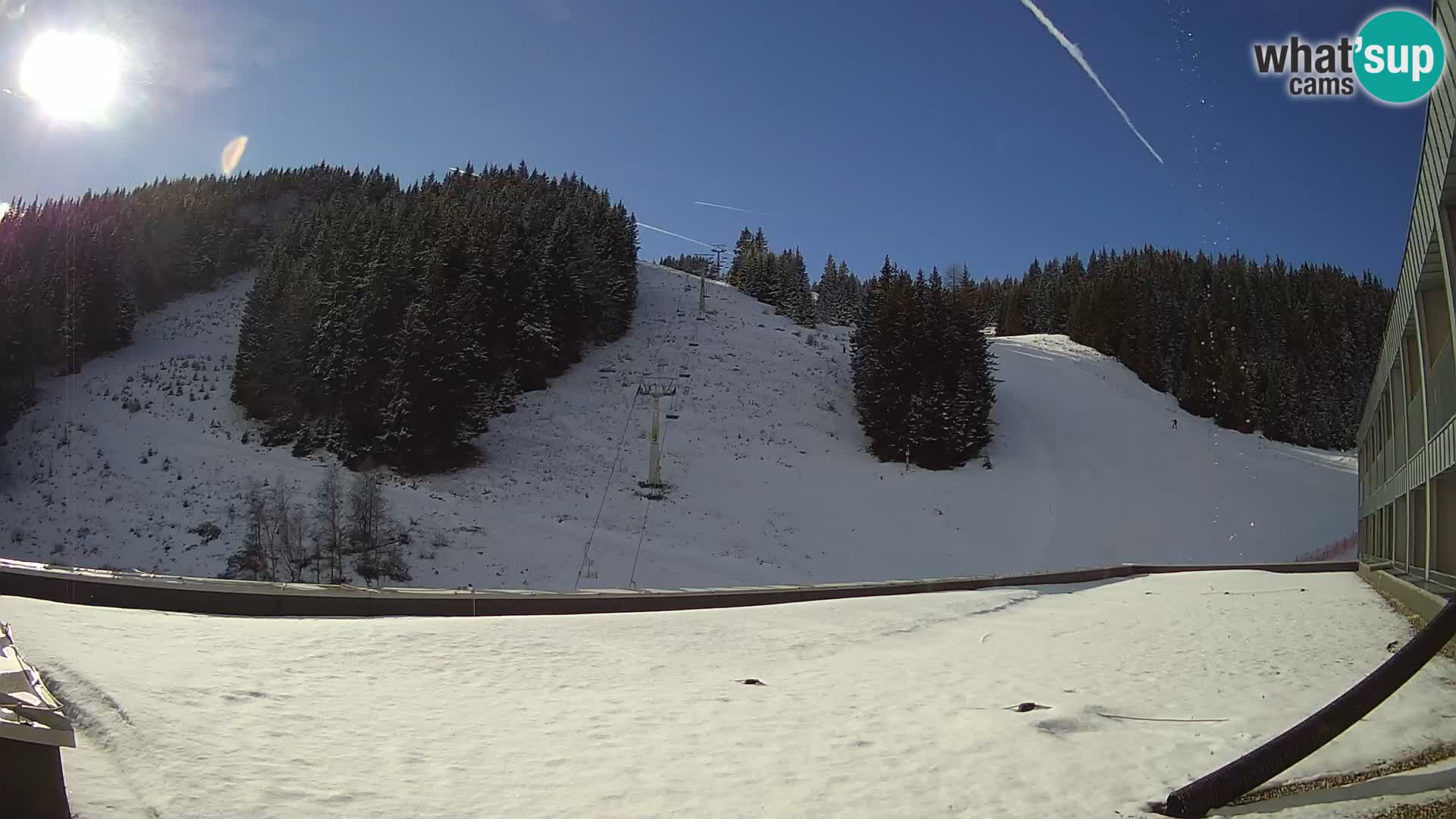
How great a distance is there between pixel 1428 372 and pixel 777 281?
8369 cm

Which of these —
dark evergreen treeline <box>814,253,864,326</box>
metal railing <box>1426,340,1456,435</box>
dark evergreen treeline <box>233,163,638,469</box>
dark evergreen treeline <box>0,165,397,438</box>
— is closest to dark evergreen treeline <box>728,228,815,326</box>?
dark evergreen treeline <box>814,253,864,326</box>

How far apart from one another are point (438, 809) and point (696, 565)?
27179mm

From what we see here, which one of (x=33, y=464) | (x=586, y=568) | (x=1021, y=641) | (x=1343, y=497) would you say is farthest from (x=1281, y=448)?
(x=33, y=464)

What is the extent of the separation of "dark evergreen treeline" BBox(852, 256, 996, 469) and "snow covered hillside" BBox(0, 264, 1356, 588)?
181 centimetres

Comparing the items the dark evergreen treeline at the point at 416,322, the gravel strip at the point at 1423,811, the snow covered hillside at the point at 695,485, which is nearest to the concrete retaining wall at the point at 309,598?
the gravel strip at the point at 1423,811

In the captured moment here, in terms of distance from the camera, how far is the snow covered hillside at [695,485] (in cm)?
3209

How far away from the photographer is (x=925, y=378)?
50.7 meters

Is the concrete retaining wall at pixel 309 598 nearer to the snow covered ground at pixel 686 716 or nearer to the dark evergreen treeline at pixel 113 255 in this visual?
the snow covered ground at pixel 686 716

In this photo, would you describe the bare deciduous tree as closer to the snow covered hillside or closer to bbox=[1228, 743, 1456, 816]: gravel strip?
the snow covered hillside

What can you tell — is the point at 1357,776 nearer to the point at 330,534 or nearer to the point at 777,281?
the point at 330,534

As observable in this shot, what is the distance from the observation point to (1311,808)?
484 cm

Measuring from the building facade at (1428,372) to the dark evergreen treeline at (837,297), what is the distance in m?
76.2

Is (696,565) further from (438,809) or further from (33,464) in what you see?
(33,464)

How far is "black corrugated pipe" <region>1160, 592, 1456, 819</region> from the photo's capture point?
4969 mm
